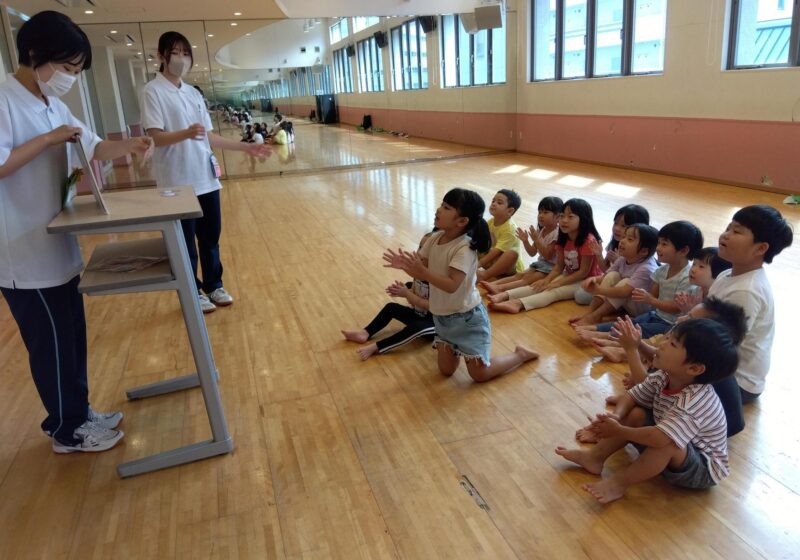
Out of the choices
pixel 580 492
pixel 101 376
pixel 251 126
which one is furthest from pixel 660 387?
pixel 251 126

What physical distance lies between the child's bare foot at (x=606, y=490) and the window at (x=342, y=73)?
10.2 metres

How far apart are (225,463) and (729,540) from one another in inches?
60.9

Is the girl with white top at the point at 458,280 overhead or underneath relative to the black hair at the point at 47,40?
underneath

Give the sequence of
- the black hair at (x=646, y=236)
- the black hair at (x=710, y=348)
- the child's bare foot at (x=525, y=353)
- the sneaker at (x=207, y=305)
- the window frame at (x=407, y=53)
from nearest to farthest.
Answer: the black hair at (x=710, y=348) < the child's bare foot at (x=525, y=353) < the black hair at (x=646, y=236) < the sneaker at (x=207, y=305) < the window frame at (x=407, y=53)

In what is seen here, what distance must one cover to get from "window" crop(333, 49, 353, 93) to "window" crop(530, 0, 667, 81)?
3397 millimetres

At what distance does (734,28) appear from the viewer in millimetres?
6379

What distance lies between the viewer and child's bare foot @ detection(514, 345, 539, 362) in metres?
2.67

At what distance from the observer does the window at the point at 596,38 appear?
7629mm

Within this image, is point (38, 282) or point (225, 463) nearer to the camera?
point (38, 282)

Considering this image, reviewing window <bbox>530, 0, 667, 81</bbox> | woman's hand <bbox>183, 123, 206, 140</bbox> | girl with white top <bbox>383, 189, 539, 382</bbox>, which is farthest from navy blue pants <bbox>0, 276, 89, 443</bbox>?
window <bbox>530, 0, 667, 81</bbox>

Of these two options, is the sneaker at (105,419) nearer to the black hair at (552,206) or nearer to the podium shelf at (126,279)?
the podium shelf at (126,279)

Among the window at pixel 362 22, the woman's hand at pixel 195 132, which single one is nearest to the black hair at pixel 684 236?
the woman's hand at pixel 195 132

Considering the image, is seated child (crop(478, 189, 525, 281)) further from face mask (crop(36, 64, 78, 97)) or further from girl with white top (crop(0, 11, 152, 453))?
face mask (crop(36, 64, 78, 97))

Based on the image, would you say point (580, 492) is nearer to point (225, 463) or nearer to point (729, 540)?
point (729, 540)
